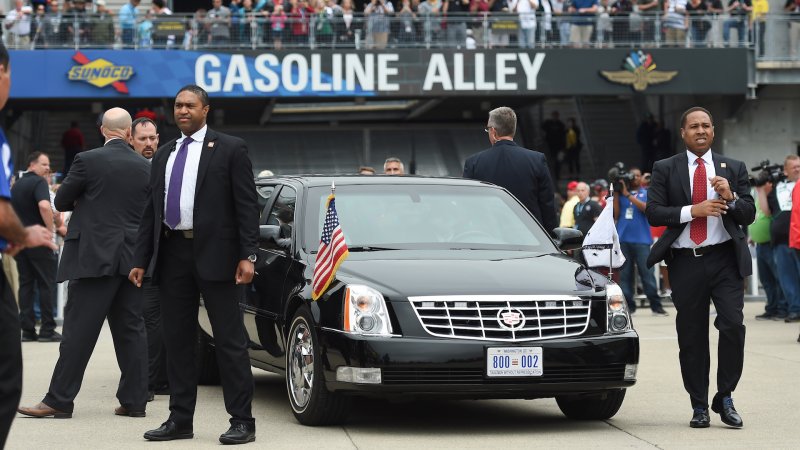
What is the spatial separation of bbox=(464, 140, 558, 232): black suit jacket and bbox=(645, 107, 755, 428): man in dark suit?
1.90m

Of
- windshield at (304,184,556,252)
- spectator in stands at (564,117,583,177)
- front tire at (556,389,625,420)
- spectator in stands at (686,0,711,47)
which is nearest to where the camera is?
front tire at (556,389,625,420)

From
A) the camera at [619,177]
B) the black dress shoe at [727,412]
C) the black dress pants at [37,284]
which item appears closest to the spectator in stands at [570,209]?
the camera at [619,177]

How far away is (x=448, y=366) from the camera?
Answer: 313 inches

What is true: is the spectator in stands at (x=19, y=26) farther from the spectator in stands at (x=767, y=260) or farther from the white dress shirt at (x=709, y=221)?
the white dress shirt at (x=709, y=221)

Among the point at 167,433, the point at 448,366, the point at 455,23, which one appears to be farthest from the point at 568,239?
the point at 455,23

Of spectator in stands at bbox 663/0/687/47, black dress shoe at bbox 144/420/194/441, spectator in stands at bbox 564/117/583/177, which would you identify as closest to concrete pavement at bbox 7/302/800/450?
black dress shoe at bbox 144/420/194/441

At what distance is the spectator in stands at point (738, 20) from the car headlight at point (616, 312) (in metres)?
22.0

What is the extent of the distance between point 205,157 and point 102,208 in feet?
5.64

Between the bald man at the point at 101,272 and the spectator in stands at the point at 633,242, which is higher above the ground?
the bald man at the point at 101,272

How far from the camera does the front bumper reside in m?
7.95

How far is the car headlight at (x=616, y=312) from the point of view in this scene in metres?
8.46

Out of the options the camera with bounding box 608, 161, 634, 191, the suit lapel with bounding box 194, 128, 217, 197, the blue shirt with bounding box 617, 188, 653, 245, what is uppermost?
the suit lapel with bounding box 194, 128, 217, 197

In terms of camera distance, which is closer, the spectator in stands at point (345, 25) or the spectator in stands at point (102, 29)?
the spectator in stands at point (102, 29)

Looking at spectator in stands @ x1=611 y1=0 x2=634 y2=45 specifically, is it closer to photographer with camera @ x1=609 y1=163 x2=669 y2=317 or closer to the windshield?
photographer with camera @ x1=609 y1=163 x2=669 y2=317
